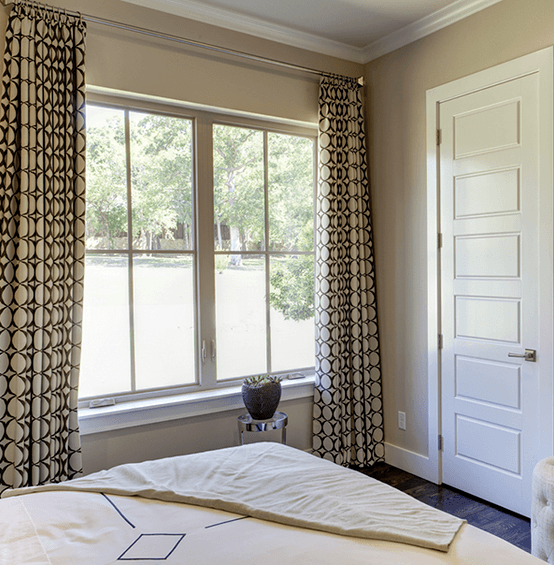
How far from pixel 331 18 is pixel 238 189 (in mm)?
1204

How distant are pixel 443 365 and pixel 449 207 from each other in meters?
0.99

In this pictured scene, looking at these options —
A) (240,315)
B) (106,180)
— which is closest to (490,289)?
(240,315)

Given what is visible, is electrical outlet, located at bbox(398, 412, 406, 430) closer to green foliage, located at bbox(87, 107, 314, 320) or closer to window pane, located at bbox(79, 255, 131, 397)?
green foliage, located at bbox(87, 107, 314, 320)

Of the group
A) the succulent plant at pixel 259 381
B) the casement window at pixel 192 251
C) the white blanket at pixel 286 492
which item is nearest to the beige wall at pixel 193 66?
the casement window at pixel 192 251

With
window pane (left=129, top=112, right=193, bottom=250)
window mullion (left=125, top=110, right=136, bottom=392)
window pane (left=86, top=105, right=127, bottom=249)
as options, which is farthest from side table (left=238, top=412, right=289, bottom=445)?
window pane (left=86, top=105, right=127, bottom=249)

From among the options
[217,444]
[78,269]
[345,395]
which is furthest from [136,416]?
[345,395]

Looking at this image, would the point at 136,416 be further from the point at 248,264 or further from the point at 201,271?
the point at 248,264

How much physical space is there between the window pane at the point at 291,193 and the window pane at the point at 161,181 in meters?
0.61

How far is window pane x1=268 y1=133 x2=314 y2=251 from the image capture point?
3365mm

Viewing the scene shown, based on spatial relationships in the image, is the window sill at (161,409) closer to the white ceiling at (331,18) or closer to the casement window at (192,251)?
the casement window at (192,251)

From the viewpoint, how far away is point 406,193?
3.33m

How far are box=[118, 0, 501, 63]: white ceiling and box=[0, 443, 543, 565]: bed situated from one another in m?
2.51

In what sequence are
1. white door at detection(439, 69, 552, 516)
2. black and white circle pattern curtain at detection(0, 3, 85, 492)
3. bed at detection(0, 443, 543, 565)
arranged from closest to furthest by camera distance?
1. bed at detection(0, 443, 543, 565)
2. black and white circle pattern curtain at detection(0, 3, 85, 492)
3. white door at detection(439, 69, 552, 516)

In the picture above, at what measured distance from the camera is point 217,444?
3037mm
